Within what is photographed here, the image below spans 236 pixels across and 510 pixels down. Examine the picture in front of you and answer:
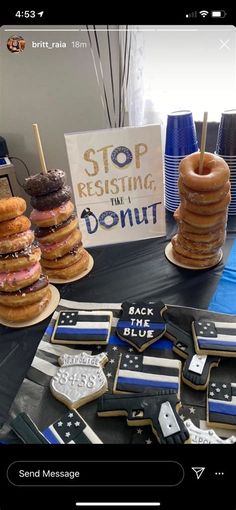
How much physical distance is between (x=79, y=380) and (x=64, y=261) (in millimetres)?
372

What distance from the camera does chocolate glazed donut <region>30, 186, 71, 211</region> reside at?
0.92 metres

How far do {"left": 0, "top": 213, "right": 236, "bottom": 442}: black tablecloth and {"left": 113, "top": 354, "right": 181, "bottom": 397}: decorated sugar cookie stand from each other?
1.9 inches

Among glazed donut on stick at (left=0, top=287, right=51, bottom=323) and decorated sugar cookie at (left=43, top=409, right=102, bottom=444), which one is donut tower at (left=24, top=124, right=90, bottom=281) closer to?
glazed donut on stick at (left=0, top=287, right=51, bottom=323)

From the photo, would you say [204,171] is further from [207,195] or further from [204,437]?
[204,437]

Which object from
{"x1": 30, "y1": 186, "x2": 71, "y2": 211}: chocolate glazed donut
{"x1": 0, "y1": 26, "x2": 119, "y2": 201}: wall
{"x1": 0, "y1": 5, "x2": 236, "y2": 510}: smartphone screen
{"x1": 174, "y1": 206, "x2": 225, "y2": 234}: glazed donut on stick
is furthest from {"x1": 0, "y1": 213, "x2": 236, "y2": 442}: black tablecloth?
{"x1": 0, "y1": 26, "x2": 119, "y2": 201}: wall

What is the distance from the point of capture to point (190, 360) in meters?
0.71

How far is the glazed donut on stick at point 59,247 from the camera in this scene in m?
0.96

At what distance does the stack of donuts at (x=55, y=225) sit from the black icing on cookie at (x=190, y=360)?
34 centimetres

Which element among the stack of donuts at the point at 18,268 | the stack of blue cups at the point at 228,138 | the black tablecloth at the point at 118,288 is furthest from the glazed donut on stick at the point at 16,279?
the stack of blue cups at the point at 228,138
